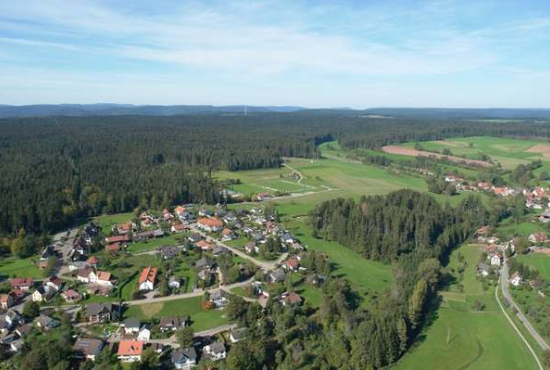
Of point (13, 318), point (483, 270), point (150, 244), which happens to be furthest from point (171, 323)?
point (483, 270)

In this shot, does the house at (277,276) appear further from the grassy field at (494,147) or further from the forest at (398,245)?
the grassy field at (494,147)

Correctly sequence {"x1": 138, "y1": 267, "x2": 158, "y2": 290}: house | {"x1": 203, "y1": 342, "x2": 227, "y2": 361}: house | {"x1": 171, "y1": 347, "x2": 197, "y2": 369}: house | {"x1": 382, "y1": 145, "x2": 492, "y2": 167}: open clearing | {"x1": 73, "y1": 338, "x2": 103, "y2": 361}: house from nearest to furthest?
{"x1": 171, "y1": 347, "x2": 197, "y2": 369}: house, {"x1": 73, "y1": 338, "x2": 103, "y2": 361}: house, {"x1": 203, "y1": 342, "x2": 227, "y2": 361}: house, {"x1": 138, "y1": 267, "x2": 158, "y2": 290}: house, {"x1": 382, "y1": 145, "x2": 492, "y2": 167}: open clearing

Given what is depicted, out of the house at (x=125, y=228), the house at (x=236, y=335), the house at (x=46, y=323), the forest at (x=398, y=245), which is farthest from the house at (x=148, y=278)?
the forest at (x=398, y=245)

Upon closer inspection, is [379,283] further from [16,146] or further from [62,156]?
[16,146]

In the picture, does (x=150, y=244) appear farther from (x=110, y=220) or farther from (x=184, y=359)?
(x=184, y=359)

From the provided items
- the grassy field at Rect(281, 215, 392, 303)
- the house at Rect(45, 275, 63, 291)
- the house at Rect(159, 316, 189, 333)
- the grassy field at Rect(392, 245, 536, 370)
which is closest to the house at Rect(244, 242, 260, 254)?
the grassy field at Rect(281, 215, 392, 303)

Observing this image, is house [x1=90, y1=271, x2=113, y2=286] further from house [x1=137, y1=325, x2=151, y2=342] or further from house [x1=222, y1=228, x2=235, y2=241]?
house [x1=222, y1=228, x2=235, y2=241]

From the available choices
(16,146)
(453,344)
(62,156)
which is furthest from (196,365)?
(16,146)
